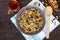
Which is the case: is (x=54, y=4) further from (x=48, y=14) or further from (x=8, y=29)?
(x=8, y=29)

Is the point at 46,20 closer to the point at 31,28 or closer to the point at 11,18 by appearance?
the point at 31,28

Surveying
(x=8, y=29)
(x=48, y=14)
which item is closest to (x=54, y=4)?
(x=48, y=14)

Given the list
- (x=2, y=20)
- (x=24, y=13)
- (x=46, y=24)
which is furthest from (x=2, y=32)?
(x=46, y=24)

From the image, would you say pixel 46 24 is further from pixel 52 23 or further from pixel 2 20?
pixel 2 20

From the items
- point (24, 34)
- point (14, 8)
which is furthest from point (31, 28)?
point (14, 8)

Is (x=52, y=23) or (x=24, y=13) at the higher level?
(x=24, y=13)
